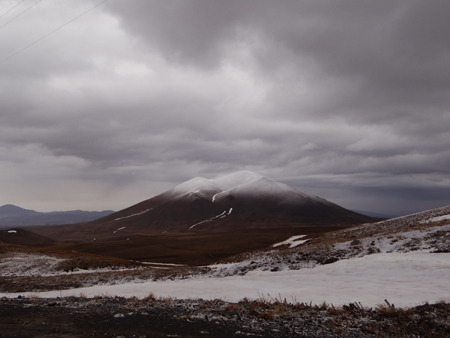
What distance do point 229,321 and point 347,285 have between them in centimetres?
893

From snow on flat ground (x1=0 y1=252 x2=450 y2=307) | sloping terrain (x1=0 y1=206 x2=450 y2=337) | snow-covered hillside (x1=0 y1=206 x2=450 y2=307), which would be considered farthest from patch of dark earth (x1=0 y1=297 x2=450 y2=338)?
snow on flat ground (x1=0 y1=252 x2=450 y2=307)

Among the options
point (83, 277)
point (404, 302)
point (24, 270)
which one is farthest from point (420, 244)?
point (24, 270)

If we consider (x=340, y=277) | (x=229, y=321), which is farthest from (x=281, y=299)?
(x=340, y=277)

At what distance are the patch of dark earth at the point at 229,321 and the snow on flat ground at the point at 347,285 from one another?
1.85 m

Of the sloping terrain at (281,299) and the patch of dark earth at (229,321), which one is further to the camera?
the sloping terrain at (281,299)

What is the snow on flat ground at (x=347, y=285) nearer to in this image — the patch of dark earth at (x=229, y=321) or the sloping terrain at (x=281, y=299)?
the sloping terrain at (x=281, y=299)

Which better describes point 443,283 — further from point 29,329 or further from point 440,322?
point 29,329

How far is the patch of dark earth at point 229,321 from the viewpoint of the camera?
10.4m

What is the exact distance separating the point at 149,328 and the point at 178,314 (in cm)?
210

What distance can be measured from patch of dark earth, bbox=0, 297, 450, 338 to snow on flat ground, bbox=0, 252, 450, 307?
6.07 feet

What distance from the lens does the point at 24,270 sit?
3778cm

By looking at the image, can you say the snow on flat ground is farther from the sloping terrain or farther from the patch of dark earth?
the patch of dark earth

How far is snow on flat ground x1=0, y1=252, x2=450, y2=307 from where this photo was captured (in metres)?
15.1

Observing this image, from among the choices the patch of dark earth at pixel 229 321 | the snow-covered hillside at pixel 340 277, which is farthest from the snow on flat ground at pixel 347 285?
the patch of dark earth at pixel 229 321
